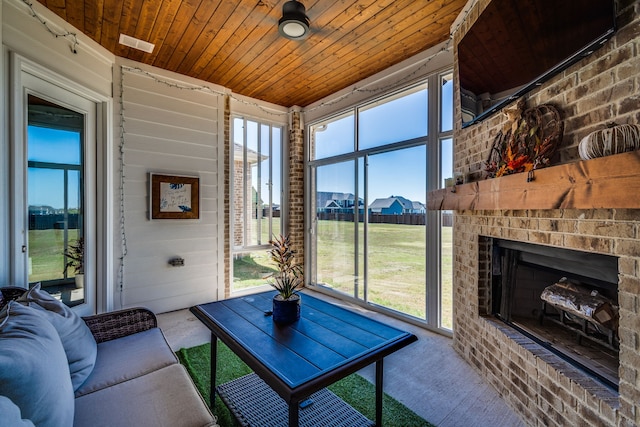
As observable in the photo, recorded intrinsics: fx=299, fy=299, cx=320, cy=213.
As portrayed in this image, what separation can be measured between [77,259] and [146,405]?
8.06ft

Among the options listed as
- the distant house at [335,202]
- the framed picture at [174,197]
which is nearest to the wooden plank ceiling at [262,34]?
the framed picture at [174,197]

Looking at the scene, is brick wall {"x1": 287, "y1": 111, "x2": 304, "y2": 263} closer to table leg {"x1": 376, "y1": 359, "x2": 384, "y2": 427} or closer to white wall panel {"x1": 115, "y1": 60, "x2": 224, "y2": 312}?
Result: white wall panel {"x1": 115, "y1": 60, "x2": 224, "y2": 312}

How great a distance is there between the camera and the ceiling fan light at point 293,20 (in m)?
2.51

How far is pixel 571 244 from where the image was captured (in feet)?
5.38

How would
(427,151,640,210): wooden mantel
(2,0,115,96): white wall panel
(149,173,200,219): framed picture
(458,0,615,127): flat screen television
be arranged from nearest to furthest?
(427,151,640,210): wooden mantel, (458,0,615,127): flat screen television, (2,0,115,96): white wall panel, (149,173,200,219): framed picture

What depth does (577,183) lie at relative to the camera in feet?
4.49

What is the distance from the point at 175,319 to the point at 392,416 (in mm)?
2753

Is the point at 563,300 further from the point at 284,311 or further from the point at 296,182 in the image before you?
the point at 296,182

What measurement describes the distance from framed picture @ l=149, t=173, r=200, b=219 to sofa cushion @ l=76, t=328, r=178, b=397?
6.67 feet

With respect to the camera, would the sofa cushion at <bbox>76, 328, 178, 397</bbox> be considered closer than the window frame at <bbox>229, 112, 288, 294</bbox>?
Yes

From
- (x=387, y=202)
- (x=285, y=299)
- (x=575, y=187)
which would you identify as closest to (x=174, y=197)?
(x=285, y=299)

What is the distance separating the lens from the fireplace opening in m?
1.63

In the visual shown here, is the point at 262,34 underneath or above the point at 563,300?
above

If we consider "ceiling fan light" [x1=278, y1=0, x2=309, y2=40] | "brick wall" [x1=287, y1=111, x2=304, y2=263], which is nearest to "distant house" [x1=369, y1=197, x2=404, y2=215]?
"brick wall" [x1=287, y1=111, x2=304, y2=263]
